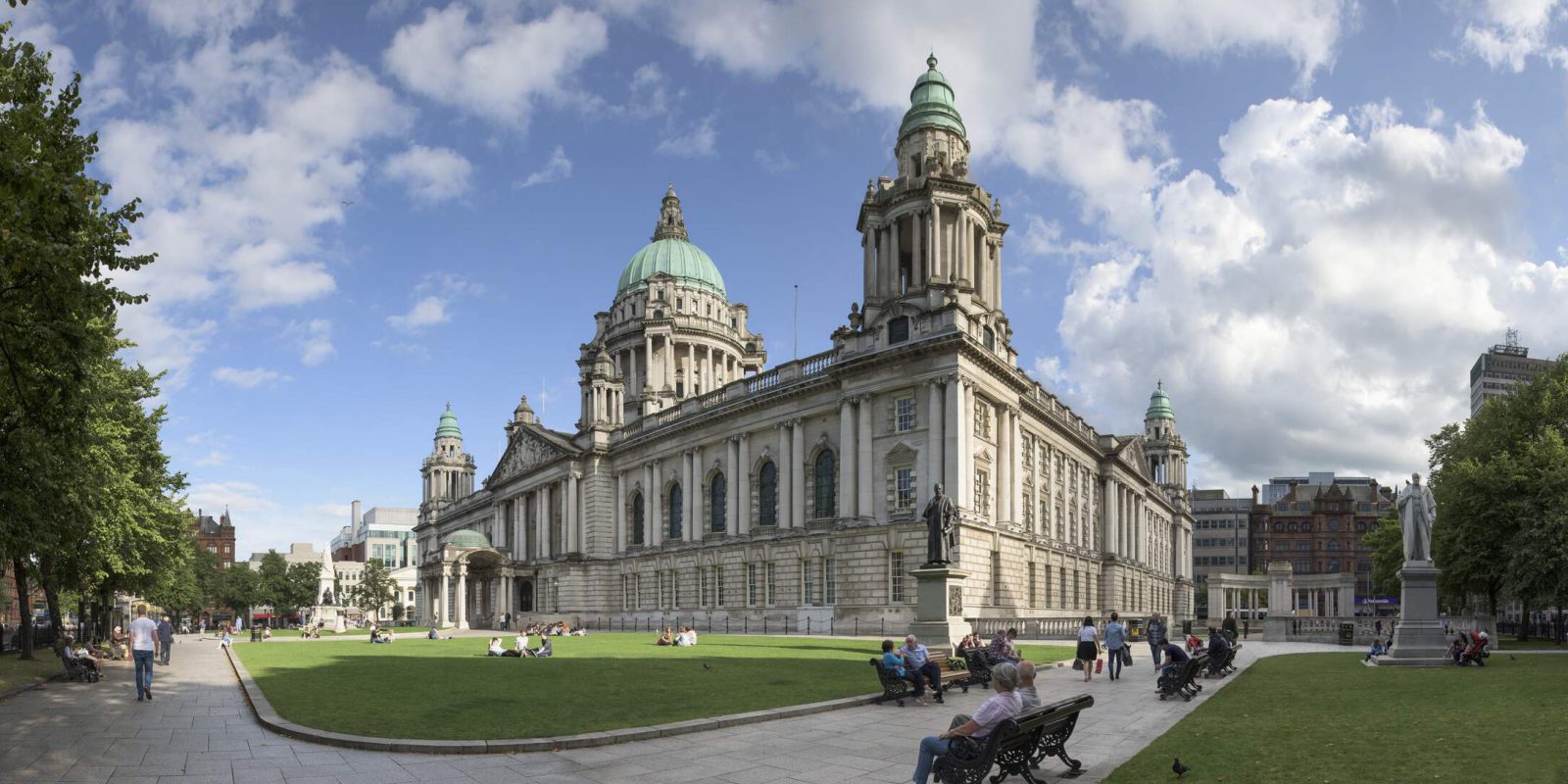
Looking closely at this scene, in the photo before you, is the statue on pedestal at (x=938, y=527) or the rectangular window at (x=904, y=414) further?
the rectangular window at (x=904, y=414)

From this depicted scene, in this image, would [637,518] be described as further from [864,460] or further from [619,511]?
[864,460]

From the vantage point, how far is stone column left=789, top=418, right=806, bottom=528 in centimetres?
5903

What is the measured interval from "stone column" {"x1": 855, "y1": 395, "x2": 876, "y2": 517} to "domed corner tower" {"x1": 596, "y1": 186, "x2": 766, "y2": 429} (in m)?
40.0

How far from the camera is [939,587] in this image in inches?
1310

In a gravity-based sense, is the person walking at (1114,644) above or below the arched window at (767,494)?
below

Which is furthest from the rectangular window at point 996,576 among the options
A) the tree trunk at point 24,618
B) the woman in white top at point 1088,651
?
the tree trunk at point 24,618

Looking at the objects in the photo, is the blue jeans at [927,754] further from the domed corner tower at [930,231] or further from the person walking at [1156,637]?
the domed corner tower at [930,231]

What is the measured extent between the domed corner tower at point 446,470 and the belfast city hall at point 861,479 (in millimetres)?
36322

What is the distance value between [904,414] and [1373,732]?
38.5 metres

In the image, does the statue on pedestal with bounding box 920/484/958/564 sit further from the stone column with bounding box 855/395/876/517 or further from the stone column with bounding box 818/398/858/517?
the stone column with bounding box 818/398/858/517

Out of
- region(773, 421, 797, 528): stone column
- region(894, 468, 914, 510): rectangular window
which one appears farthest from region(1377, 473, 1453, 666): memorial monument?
region(773, 421, 797, 528): stone column

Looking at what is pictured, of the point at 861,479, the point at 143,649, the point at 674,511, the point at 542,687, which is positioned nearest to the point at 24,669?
the point at 143,649

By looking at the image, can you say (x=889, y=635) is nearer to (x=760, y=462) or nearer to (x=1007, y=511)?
(x=1007, y=511)

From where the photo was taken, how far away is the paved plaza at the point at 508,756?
42.3 feet
